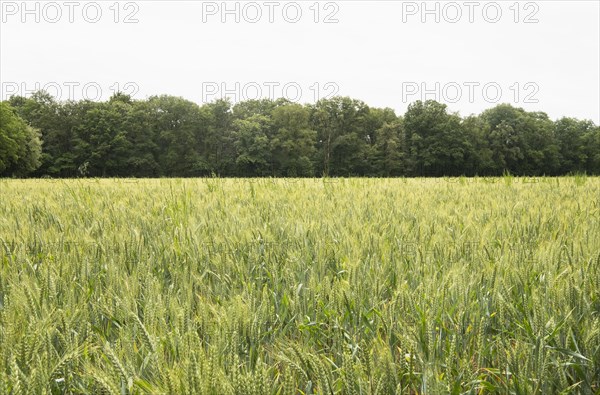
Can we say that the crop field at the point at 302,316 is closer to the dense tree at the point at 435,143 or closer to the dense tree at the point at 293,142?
the dense tree at the point at 293,142

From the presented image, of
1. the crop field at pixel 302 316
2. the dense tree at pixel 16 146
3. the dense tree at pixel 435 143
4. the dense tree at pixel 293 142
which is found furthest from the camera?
the dense tree at pixel 435 143

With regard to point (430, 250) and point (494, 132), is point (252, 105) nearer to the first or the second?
point (494, 132)

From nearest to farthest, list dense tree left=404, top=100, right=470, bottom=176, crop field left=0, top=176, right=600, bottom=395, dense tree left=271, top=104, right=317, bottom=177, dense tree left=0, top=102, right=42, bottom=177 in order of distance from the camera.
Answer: crop field left=0, top=176, right=600, bottom=395, dense tree left=0, top=102, right=42, bottom=177, dense tree left=271, top=104, right=317, bottom=177, dense tree left=404, top=100, right=470, bottom=176

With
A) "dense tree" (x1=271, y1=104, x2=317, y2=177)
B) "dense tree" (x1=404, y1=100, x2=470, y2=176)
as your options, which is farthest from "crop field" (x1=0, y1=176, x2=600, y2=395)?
"dense tree" (x1=404, y1=100, x2=470, y2=176)

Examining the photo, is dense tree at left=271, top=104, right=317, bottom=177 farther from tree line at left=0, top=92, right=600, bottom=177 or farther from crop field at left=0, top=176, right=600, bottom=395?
crop field at left=0, top=176, right=600, bottom=395

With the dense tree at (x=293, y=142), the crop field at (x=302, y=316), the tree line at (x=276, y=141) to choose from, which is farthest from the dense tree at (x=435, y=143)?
the crop field at (x=302, y=316)

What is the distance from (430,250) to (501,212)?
1947mm

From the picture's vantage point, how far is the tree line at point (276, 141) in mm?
60188

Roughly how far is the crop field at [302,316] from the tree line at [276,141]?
5514 centimetres

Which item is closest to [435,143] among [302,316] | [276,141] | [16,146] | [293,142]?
[293,142]

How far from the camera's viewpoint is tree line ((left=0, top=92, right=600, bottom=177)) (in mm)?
60188

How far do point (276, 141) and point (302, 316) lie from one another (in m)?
60.4

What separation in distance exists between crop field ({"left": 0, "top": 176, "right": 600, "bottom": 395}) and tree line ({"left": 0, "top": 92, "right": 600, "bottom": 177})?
55141 mm

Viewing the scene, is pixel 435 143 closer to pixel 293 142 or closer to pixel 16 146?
pixel 293 142
